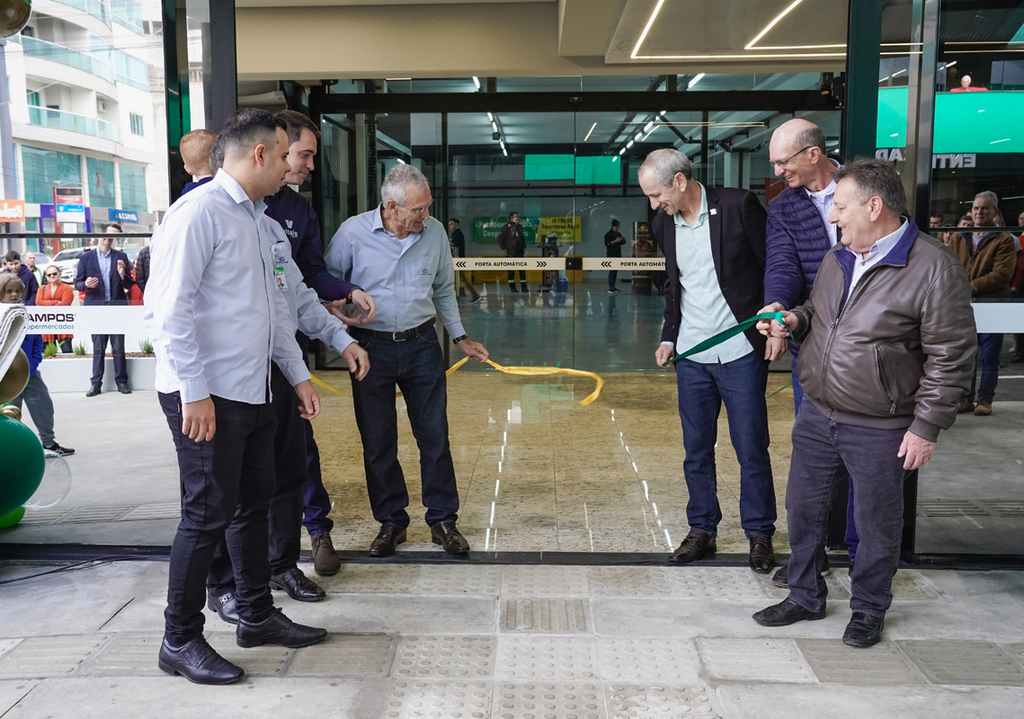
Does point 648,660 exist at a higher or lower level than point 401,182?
lower

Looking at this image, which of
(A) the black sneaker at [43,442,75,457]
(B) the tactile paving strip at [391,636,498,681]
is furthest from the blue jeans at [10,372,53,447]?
(B) the tactile paving strip at [391,636,498,681]

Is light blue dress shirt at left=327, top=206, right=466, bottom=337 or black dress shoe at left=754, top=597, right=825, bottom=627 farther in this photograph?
light blue dress shirt at left=327, top=206, right=466, bottom=337

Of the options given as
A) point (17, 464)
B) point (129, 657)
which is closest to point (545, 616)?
point (129, 657)

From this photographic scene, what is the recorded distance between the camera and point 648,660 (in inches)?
110

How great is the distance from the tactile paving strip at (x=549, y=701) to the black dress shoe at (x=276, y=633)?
27.9 inches

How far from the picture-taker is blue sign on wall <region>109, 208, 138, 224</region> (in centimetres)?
367

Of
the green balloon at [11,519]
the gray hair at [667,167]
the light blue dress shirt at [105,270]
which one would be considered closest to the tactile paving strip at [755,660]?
the gray hair at [667,167]

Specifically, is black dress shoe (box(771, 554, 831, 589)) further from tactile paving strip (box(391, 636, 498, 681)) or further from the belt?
the belt

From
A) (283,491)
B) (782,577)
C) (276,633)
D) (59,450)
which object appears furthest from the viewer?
(59,450)

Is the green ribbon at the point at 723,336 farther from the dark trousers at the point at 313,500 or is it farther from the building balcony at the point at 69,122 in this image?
the building balcony at the point at 69,122

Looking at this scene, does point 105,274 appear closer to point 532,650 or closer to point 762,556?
point 532,650

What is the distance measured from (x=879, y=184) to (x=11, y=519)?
3.88 m

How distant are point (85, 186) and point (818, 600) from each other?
335 cm

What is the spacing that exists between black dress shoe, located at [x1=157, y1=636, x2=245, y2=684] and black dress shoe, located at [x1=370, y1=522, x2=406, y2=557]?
1.08m
